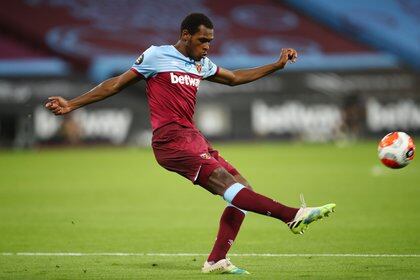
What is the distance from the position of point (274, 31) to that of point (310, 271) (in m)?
29.3

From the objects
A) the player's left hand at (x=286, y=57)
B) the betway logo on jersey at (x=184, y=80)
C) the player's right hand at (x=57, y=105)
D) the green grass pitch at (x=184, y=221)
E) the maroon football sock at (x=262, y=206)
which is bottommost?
the green grass pitch at (x=184, y=221)

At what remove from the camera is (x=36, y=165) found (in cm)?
2502

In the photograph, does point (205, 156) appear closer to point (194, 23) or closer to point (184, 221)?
point (194, 23)

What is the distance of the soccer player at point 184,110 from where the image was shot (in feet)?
25.4

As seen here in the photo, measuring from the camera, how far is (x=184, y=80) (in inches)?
314

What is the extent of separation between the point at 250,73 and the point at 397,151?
5.32ft

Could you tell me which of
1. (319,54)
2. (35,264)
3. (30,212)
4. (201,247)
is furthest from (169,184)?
(319,54)

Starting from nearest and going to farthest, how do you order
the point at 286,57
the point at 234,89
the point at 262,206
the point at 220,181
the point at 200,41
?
the point at 262,206 < the point at 220,181 < the point at 200,41 < the point at 286,57 < the point at 234,89

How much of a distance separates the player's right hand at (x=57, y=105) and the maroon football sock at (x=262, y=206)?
166cm

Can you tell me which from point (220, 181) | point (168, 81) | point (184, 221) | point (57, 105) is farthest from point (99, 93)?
point (184, 221)

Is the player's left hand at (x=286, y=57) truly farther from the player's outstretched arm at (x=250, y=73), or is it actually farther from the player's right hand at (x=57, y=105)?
the player's right hand at (x=57, y=105)

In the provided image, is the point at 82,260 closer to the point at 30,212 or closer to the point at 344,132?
the point at 30,212

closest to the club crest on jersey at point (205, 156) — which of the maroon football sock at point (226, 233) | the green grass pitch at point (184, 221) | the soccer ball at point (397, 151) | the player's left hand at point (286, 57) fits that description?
the maroon football sock at point (226, 233)

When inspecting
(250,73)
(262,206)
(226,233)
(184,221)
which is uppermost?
(250,73)
